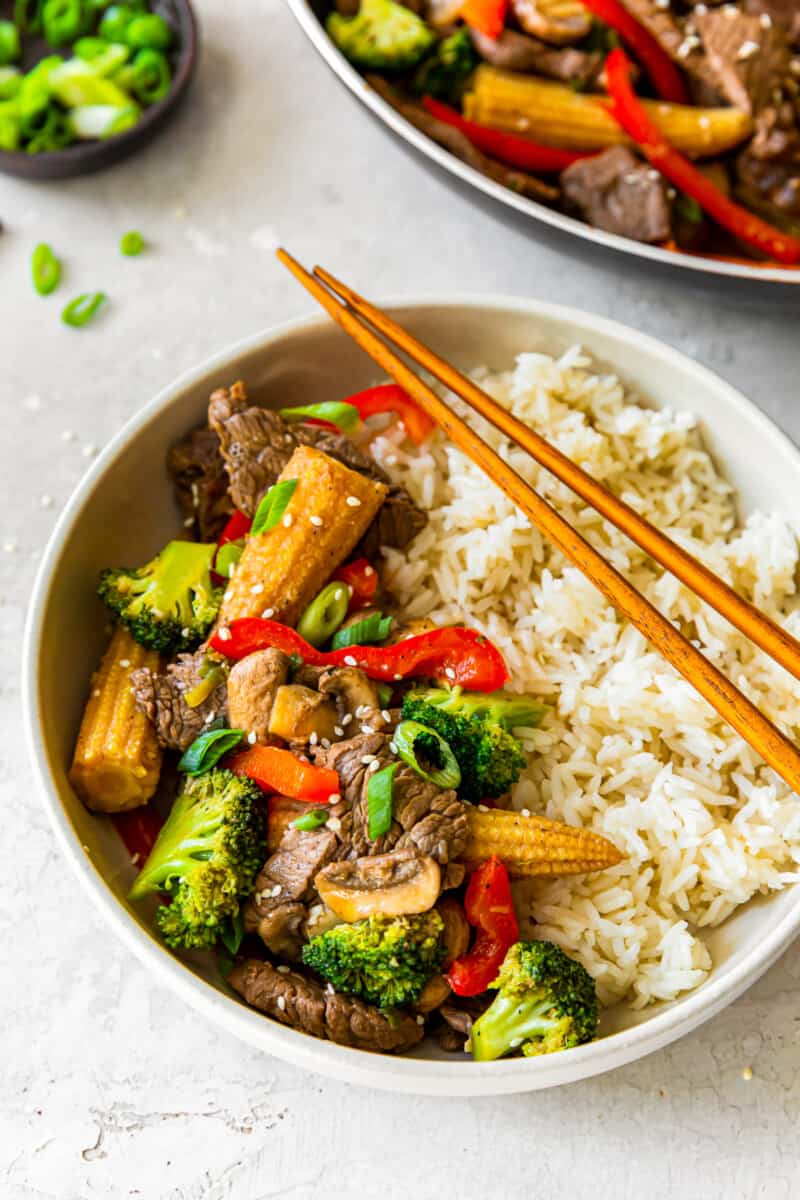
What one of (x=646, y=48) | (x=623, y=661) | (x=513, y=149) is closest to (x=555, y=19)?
(x=646, y=48)

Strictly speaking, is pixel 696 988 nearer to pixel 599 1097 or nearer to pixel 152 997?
pixel 599 1097

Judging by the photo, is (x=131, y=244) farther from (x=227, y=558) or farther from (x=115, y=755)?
(x=115, y=755)

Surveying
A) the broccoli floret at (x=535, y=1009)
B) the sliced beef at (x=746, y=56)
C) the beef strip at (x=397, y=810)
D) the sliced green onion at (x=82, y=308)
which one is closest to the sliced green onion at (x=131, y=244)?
the sliced green onion at (x=82, y=308)

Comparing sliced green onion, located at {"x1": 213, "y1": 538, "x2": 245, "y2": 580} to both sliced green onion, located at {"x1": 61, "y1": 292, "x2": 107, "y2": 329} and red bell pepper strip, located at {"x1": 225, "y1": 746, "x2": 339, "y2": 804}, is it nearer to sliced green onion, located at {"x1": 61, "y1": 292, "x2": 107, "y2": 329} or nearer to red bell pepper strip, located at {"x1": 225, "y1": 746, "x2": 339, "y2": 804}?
red bell pepper strip, located at {"x1": 225, "y1": 746, "x2": 339, "y2": 804}

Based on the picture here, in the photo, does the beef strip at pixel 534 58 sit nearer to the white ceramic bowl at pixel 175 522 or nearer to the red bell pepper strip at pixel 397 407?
the white ceramic bowl at pixel 175 522

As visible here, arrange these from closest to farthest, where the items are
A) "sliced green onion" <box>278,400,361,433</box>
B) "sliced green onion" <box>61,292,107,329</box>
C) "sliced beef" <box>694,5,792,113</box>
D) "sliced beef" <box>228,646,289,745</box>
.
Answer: "sliced beef" <box>228,646,289,745</box>
"sliced green onion" <box>278,400,361,433</box>
"sliced beef" <box>694,5,792,113</box>
"sliced green onion" <box>61,292,107,329</box>

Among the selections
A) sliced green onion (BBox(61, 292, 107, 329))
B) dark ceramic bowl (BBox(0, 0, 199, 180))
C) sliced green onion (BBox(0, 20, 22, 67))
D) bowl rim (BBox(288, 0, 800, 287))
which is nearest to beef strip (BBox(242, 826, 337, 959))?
bowl rim (BBox(288, 0, 800, 287))

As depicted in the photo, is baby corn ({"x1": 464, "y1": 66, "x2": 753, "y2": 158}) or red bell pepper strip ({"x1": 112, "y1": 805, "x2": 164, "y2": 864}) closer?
red bell pepper strip ({"x1": 112, "y1": 805, "x2": 164, "y2": 864})

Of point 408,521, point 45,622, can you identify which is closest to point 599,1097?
point 408,521
